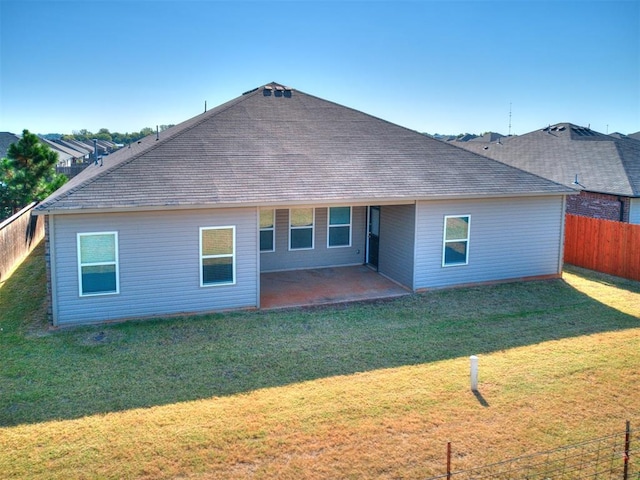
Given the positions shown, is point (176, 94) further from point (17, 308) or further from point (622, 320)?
point (622, 320)

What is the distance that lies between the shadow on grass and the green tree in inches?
345

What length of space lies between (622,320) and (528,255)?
355 cm

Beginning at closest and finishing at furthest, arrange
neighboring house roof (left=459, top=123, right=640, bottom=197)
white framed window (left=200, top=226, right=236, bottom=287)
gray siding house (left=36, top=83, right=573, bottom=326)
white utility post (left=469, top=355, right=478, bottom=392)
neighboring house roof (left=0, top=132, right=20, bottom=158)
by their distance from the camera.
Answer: white utility post (left=469, top=355, right=478, bottom=392), gray siding house (left=36, top=83, right=573, bottom=326), white framed window (left=200, top=226, right=236, bottom=287), neighboring house roof (left=459, top=123, right=640, bottom=197), neighboring house roof (left=0, top=132, right=20, bottom=158)

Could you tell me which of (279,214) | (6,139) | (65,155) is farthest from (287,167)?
(65,155)

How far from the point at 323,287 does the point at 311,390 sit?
6.08 meters

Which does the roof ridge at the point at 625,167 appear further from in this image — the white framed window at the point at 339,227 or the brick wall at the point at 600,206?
the white framed window at the point at 339,227

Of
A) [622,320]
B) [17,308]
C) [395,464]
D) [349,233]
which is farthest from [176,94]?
[395,464]

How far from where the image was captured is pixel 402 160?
1507 centimetres

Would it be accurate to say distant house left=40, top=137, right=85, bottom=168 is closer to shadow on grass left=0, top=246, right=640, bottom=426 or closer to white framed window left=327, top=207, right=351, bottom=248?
shadow on grass left=0, top=246, right=640, bottom=426

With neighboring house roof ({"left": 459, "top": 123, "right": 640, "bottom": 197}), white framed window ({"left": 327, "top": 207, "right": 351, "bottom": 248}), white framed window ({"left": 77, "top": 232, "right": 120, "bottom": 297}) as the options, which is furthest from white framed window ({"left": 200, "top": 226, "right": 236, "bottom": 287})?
neighboring house roof ({"left": 459, "top": 123, "right": 640, "bottom": 197})

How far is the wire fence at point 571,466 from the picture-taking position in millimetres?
6074

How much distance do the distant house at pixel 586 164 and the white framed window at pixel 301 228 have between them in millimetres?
8319

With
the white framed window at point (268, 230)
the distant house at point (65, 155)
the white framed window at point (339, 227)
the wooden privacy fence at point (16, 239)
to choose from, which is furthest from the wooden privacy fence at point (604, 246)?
the distant house at point (65, 155)

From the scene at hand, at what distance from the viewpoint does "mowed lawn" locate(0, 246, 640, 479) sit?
6422mm
